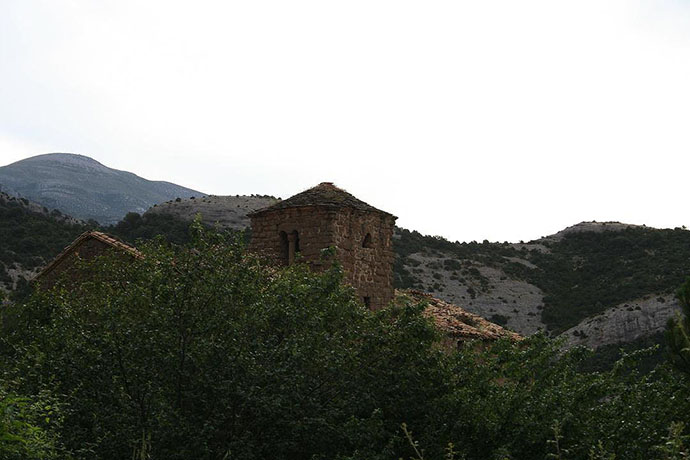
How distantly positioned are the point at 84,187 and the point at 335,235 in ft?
519

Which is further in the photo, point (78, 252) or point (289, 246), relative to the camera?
point (289, 246)

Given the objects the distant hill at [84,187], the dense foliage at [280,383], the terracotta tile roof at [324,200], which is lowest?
the dense foliage at [280,383]

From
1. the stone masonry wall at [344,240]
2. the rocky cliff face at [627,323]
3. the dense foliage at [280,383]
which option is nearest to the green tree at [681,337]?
the dense foliage at [280,383]

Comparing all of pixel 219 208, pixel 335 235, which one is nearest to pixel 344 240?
pixel 335 235

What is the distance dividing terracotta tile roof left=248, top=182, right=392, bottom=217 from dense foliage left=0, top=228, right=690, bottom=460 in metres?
6.00

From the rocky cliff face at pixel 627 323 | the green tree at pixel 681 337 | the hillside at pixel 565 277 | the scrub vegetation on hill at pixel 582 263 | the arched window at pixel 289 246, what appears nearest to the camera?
the green tree at pixel 681 337

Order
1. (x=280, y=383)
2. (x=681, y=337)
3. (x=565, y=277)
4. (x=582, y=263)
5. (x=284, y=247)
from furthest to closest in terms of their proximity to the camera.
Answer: (x=582, y=263), (x=565, y=277), (x=681, y=337), (x=284, y=247), (x=280, y=383)

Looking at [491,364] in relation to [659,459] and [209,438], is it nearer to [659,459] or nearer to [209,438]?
[659,459]

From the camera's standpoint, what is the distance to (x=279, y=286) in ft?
40.8

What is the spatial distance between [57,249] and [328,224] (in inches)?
814

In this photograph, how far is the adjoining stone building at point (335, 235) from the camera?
18.5 metres

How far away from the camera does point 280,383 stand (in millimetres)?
11164

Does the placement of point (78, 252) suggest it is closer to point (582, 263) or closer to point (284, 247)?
point (284, 247)

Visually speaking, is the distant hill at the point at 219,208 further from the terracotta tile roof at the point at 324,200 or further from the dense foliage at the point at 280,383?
the dense foliage at the point at 280,383
